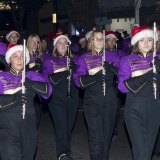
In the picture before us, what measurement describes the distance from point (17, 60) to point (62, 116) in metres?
1.80

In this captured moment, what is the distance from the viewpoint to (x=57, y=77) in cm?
837

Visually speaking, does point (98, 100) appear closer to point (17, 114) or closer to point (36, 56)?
point (17, 114)

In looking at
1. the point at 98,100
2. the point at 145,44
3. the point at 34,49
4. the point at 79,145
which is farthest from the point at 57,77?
the point at 145,44

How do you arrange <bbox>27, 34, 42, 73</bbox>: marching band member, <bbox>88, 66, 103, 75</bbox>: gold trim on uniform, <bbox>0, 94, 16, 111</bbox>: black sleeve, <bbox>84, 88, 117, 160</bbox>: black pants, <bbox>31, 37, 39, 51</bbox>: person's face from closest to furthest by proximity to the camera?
<bbox>0, 94, 16, 111</bbox>: black sleeve → <bbox>84, 88, 117, 160</bbox>: black pants → <bbox>88, 66, 103, 75</bbox>: gold trim on uniform → <bbox>27, 34, 42, 73</bbox>: marching band member → <bbox>31, 37, 39, 51</bbox>: person's face

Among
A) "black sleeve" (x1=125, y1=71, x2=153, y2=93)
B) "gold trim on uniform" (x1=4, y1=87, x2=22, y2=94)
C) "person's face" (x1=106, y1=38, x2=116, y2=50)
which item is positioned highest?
"person's face" (x1=106, y1=38, x2=116, y2=50)

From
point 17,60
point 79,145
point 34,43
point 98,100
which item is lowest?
point 79,145

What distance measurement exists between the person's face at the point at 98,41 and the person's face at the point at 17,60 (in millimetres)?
1408

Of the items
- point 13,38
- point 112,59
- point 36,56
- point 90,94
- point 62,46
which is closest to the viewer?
point 90,94

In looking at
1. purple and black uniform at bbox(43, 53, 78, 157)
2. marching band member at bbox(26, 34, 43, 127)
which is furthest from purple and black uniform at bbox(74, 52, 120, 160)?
marching band member at bbox(26, 34, 43, 127)

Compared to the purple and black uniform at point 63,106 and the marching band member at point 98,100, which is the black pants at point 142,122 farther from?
the purple and black uniform at point 63,106

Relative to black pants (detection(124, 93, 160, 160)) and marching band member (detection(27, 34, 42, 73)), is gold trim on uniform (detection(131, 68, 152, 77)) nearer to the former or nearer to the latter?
black pants (detection(124, 93, 160, 160))

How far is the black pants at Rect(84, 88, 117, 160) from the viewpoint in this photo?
7500 millimetres

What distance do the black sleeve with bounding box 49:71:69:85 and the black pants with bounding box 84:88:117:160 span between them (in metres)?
0.80

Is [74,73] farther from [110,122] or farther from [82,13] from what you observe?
[82,13]
